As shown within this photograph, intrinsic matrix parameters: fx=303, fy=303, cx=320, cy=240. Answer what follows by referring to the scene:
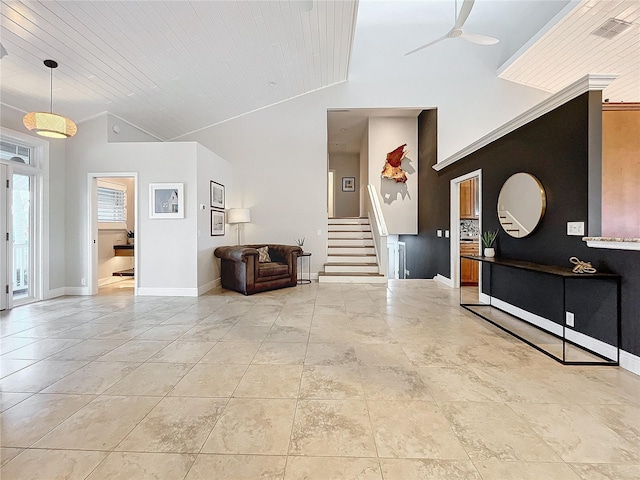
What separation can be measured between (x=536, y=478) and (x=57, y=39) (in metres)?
5.85

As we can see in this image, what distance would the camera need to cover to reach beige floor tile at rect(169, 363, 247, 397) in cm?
213

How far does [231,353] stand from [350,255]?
5.08 metres

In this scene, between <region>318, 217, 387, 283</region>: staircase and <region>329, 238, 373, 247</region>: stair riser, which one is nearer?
<region>318, 217, 387, 283</region>: staircase

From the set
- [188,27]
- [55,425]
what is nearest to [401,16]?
[188,27]

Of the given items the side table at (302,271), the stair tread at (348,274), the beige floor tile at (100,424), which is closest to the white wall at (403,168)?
the stair tread at (348,274)

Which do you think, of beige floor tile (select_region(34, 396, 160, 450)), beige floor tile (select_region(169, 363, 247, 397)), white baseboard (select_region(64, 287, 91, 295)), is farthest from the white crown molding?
white baseboard (select_region(64, 287, 91, 295))

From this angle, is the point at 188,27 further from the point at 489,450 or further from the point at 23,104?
the point at 489,450

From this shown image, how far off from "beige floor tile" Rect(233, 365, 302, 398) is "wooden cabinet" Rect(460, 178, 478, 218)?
5793mm

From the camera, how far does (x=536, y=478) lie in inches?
54.8

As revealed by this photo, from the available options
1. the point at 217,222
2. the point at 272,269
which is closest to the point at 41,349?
the point at 272,269

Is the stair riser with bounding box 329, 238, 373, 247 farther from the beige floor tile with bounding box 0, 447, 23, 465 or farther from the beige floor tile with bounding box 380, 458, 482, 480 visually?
the beige floor tile with bounding box 0, 447, 23, 465

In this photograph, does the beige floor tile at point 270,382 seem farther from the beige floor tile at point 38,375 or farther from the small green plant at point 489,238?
the small green plant at point 489,238

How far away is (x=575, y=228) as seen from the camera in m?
3.06

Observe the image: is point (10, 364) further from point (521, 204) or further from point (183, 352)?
point (521, 204)
